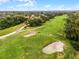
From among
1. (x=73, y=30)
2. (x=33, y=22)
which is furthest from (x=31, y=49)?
(x=33, y=22)

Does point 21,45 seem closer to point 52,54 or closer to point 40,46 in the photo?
point 40,46

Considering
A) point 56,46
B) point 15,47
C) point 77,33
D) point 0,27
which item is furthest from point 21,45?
point 0,27

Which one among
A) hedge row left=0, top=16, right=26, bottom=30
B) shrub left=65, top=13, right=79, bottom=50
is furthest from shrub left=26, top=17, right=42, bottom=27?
shrub left=65, top=13, right=79, bottom=50

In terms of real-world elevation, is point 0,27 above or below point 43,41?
below

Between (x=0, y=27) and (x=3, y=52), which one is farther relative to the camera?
(x=0, y=27)

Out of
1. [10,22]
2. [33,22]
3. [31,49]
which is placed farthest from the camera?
[10,22]

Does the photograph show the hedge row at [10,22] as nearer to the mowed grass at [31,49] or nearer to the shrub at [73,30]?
the mowed grass at [31,49]

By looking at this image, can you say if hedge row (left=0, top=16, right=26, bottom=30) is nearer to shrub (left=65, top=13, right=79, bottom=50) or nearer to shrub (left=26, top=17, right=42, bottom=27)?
shrub (left=26, top=17, right=42, bottom=27)

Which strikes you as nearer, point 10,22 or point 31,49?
point 31,49

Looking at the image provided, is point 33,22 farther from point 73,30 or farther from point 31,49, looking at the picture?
point 31,49

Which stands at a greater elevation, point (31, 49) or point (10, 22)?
point (31, 49)

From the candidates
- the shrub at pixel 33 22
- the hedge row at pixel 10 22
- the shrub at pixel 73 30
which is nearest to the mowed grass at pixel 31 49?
the shrub at pixel 73 30
